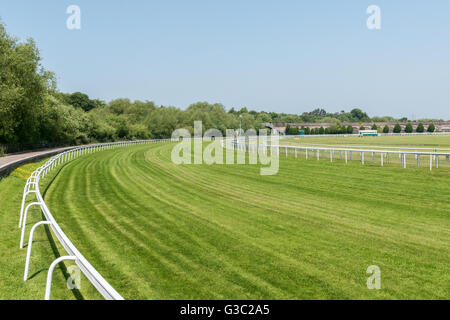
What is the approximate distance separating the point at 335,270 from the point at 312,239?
1876mm

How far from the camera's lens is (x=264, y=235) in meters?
8.71

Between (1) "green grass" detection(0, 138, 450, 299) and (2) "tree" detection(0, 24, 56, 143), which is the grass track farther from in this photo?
(2) "tree" detection(0, 24, 56, 143)

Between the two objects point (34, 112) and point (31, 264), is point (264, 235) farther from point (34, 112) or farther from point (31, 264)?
point (34, 112)

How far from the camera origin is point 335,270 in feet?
21.2

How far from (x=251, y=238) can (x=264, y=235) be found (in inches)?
15.0

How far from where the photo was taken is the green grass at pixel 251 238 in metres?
5.86

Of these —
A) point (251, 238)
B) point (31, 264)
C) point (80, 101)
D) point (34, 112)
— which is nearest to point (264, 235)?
point (251, 238)

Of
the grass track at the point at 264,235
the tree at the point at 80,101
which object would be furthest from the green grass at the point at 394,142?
the tree at the point at 80,101

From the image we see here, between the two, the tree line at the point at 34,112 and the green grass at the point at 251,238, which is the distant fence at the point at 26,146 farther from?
the green grass at the point at 251,238

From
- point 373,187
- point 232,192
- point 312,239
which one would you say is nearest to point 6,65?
point 232,192

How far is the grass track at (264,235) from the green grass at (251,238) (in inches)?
1.0

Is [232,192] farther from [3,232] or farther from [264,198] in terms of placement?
[3,232]

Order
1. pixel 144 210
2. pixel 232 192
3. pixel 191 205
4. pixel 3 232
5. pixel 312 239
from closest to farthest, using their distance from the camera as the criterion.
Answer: pixel 312 239 < pixel 3 232 < pixel 144 210 < pixel 191 205 < pixel 232 192

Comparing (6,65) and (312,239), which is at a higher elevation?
(6,65)
